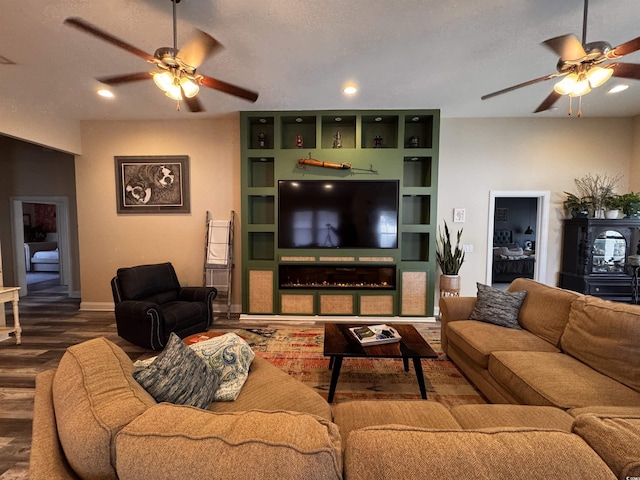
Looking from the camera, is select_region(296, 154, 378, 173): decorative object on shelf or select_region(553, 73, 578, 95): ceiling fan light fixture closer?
select_region(553, 73, 578, 95): ceiling fan light fixture

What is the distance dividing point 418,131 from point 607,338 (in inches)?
138

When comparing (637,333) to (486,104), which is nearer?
(637,333)

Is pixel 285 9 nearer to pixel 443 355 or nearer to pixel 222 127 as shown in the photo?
pixel 222 127

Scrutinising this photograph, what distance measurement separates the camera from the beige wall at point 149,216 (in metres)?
4.43

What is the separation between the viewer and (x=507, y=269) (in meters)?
6.51

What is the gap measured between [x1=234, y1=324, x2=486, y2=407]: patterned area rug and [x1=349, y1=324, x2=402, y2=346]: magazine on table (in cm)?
47

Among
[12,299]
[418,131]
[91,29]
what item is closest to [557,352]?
[418,131]

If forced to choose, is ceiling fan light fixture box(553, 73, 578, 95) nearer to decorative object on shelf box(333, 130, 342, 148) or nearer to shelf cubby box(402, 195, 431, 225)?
shelf cubby box(402, 195, 431, 225)

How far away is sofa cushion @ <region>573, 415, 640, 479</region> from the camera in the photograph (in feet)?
2.25

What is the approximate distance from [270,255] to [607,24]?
438 centimetres

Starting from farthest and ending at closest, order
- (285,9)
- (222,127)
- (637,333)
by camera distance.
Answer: (222,127), (285,9), (637,333)

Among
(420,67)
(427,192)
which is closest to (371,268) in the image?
(427,192)

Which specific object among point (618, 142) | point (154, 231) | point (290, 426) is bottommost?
point (290, 426)

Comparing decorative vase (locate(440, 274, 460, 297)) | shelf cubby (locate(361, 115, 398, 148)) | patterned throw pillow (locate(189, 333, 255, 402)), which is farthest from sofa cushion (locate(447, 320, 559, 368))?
shelf cubby (locate(361, 115, 398, 148))
